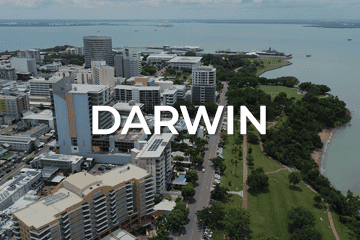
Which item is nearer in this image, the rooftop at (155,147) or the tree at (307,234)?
the tree at (307,234)

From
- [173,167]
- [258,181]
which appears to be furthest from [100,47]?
[258,181]

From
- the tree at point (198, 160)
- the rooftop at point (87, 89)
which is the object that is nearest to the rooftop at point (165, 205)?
the tree at point (198, 160)

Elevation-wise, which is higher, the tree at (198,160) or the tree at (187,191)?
the tree at (198,160)

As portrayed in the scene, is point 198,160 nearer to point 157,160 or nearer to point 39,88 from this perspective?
point 157,160

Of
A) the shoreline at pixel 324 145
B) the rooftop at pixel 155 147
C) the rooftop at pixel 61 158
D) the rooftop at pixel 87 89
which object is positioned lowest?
the shoreline at pixel 324 145

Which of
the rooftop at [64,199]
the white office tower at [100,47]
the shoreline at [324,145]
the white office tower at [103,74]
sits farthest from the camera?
the white office tower at [100,47]

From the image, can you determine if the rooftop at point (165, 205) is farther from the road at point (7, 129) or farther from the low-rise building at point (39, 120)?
the road at point (7, 129)

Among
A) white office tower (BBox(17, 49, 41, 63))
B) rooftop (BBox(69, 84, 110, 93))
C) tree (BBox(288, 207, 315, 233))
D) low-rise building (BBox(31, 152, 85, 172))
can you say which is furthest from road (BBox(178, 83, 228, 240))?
white office tower (BBox(17, 49, 41, 63))

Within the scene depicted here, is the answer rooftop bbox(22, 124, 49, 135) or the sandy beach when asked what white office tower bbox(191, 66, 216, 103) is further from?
rooftop bbox(22, 124, 49, 135)

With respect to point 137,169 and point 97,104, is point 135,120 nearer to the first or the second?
point 97,104
